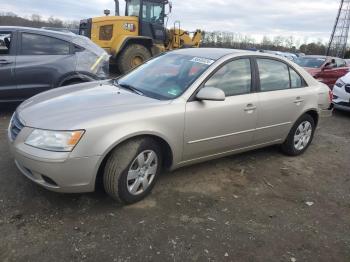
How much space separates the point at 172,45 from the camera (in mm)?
15031

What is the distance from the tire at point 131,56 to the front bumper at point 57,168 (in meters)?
9.86

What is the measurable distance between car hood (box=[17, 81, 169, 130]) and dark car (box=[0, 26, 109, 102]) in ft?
8.49

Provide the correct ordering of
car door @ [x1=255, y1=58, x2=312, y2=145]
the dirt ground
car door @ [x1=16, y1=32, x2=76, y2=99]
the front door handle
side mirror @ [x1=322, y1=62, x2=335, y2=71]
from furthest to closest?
side mirror @ [x1=322, y1=62, x2=335, y2=71], car door @ [x1=16, y1=32, x2=76, y2=99], the front door handle, car door @ [x1=255, y1=58, x2=312, y2=145], the dirt ground

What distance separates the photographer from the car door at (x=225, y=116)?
13.3 feet

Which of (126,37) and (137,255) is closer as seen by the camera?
(137,255)

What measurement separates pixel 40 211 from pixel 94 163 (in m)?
0.73

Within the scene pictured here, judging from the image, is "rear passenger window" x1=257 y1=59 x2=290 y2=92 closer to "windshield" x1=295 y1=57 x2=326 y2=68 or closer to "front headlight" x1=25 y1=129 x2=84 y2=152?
"front headlight" x1=25 y1=129 x2=84 y2=152

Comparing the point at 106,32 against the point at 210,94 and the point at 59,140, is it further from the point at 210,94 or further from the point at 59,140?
the point at 59,140

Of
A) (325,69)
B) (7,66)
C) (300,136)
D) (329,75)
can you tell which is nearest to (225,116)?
(300,136)

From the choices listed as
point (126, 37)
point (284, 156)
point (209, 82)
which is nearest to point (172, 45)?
point (126, 37)

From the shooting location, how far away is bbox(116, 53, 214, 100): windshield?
4.11m

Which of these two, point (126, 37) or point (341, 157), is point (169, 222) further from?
point (126, 37)

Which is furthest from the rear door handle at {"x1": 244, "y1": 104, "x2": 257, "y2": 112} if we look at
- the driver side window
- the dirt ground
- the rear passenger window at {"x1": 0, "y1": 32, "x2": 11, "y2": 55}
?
the driver side window

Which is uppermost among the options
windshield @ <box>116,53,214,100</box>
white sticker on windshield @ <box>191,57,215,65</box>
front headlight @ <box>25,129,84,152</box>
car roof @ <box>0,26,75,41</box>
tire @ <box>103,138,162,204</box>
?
car roof @ <box>0,26,75,41</box>
